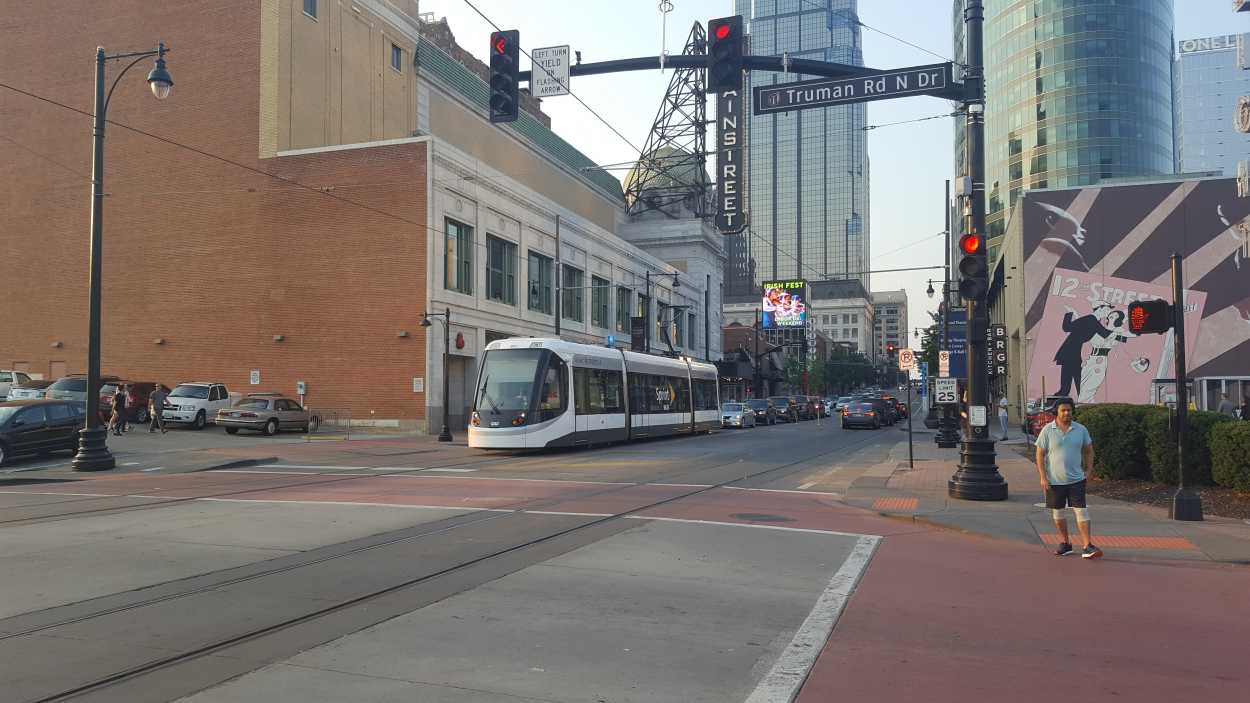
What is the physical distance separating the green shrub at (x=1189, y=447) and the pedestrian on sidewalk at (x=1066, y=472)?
210 inches

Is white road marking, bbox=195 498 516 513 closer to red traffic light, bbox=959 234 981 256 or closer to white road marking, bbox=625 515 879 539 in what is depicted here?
white road marking, bbox=625 515 879 539

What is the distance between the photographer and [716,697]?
205 inches

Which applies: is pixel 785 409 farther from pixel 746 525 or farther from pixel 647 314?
pixel 746 525

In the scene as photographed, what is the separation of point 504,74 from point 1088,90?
287 ft

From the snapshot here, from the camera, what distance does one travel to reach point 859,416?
1876 inches

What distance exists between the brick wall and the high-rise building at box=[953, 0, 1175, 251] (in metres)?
63.4

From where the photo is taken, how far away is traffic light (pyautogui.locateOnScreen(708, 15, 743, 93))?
45.1 feet

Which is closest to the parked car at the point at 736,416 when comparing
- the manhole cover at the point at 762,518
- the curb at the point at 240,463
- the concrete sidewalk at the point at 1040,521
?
the curb at the point at 240,463

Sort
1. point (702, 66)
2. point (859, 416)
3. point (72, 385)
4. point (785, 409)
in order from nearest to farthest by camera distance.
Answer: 1. point (702, 66)
2. point (72, 385)
3. point (859, 416)
4. point (785, 409)

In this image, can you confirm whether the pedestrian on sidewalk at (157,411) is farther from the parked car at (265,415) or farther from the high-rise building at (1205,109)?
the high-rise building at (1205,109)

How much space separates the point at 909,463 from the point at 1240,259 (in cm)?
3948

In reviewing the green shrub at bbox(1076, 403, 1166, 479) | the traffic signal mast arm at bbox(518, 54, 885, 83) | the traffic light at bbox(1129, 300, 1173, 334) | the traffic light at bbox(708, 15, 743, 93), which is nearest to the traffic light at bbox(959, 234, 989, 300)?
the traffic light at bbox(1129, 300, 1173, 334)

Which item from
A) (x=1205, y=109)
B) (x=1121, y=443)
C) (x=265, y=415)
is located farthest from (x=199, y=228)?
(x=1205, y=109)

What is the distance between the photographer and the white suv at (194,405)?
3416 cm
